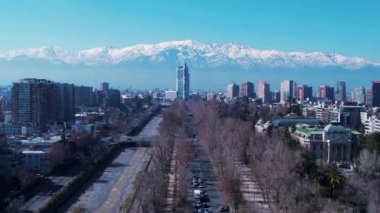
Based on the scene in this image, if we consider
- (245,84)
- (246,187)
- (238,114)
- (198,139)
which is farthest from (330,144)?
(245,84)

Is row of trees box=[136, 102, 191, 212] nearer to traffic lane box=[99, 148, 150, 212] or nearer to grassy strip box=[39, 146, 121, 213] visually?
traffic lane box=[99, 148, 150, 212]

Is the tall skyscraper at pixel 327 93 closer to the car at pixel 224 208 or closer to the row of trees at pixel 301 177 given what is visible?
the row of trees at pixel 301 177

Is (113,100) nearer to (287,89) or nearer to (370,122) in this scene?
(287,89)

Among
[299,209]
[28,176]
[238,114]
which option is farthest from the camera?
[238,114]

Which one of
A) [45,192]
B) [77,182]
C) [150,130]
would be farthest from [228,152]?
[150,130]

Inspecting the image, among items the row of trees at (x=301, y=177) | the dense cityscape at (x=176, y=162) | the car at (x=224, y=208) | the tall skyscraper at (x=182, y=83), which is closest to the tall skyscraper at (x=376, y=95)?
the dense cityscape at (x=176, y=162)

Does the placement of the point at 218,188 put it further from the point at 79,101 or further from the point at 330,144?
the point at 79,101
